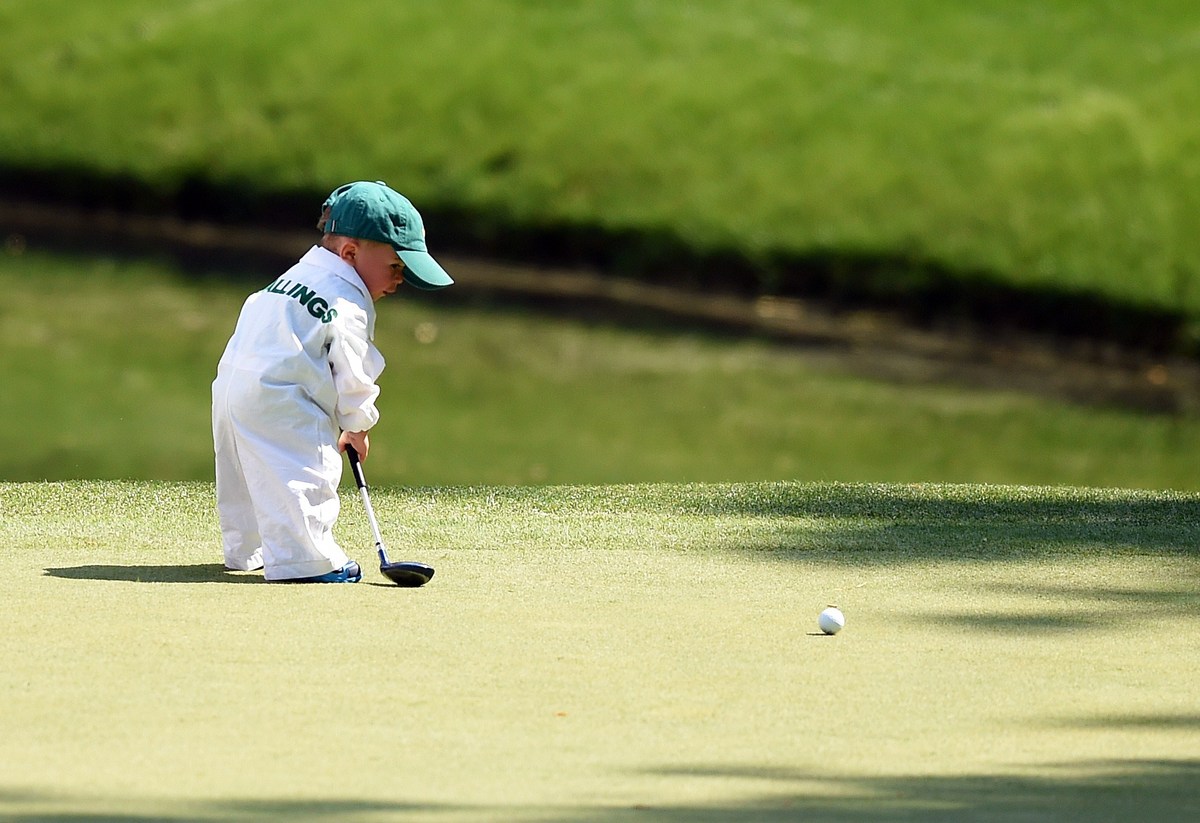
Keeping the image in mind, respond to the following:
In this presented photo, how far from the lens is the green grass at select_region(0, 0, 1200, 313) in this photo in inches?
821

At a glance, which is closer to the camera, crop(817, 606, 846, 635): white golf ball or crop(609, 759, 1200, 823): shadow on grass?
crop(609, 759, 1200, 823): shadow on grass

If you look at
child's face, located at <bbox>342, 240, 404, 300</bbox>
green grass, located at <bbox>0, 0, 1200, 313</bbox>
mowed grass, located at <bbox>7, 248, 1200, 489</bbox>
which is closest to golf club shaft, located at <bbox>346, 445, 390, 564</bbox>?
child's face, located at <bbox>342, 240, 404, 300</bbox>

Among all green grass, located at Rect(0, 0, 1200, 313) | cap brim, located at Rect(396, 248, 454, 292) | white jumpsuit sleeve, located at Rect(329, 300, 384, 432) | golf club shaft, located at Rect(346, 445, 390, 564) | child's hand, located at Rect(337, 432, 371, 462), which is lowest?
golf club shaft, located at Rect(346, 445, 390, 564)

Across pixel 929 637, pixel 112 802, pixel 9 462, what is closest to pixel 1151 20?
pixel 9 462

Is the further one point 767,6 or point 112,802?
point 767,6

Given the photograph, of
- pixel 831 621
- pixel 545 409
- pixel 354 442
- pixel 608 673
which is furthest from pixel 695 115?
pixel 608 673

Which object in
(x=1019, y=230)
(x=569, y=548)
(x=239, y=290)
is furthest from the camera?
(x=1019, y=230)

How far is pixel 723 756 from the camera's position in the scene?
12.8 feet

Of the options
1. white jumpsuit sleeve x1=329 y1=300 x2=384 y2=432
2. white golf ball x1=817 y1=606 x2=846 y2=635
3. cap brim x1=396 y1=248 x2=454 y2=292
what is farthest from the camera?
cap brim x1=396 y1=248 x2=454 y2=292

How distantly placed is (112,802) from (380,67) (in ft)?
74.2

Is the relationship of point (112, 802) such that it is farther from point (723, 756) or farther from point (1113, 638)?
point (1113, 638)

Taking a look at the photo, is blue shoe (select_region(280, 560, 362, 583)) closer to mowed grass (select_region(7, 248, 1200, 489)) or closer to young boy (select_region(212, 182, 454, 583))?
young boy (select_region(212, 182, 454, 583))

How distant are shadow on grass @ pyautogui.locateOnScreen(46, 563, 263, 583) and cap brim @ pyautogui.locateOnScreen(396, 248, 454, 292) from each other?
1036 millimetres

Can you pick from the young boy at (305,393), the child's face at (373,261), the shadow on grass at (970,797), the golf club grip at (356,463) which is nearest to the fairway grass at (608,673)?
the shadow on grass at (970,797)
